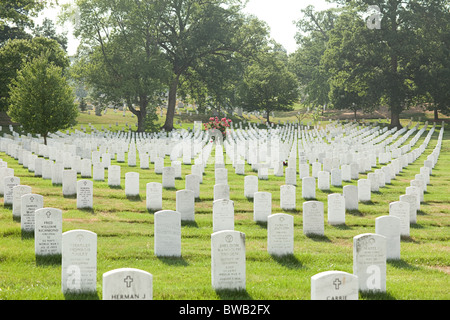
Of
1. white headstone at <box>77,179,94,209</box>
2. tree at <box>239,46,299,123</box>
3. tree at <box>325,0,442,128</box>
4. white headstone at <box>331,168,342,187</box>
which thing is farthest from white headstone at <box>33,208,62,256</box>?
tree at <box>239,46,299,123</box>

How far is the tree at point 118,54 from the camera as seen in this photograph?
44688 millimetres

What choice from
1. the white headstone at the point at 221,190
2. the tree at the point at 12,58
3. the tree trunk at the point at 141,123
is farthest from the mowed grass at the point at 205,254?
the tree trunk at the point at 141,123

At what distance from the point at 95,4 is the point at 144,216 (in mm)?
35396

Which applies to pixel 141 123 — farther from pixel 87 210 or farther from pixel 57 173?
pixel 87 210

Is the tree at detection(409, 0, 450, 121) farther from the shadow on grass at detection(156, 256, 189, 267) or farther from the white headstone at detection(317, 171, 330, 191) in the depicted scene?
the shadow on grass at detection(156, 256, 189, 267)

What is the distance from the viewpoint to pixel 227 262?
768 centimetres

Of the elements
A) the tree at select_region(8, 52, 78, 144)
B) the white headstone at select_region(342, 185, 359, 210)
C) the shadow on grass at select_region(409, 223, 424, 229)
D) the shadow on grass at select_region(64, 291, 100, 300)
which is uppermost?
the tree at select_region(8, 52, 78, 144)

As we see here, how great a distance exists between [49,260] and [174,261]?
2.11 m

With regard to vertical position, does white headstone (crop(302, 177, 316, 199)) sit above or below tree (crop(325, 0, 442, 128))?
below

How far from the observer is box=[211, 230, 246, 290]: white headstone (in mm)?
7656

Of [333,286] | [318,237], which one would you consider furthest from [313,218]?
[333,286]

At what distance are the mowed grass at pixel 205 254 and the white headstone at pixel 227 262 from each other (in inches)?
6.1

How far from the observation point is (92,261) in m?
7.54

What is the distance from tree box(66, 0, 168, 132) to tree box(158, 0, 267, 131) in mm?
3968
